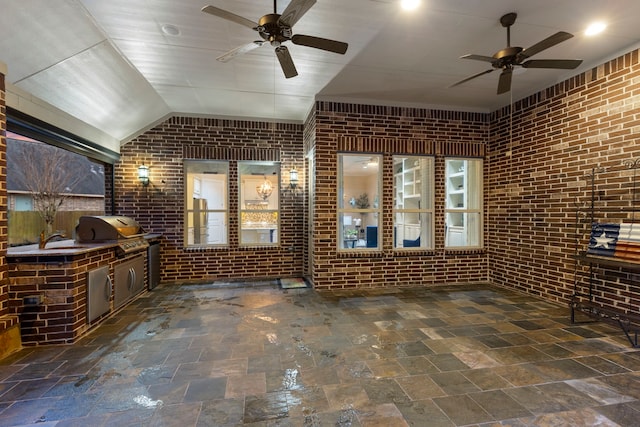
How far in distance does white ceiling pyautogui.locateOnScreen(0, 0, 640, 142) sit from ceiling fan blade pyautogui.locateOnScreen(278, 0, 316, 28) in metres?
0.54

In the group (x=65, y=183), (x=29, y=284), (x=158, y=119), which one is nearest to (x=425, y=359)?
(x=29, y=284)

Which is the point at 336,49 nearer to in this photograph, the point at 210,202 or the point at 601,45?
the point at 601,45

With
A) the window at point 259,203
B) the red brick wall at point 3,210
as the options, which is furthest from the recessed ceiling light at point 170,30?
the window at point 259,203

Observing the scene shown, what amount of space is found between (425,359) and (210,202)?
15.9 ft

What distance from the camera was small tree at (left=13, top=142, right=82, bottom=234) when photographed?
417 cm

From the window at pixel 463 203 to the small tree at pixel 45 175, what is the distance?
629 centimetres

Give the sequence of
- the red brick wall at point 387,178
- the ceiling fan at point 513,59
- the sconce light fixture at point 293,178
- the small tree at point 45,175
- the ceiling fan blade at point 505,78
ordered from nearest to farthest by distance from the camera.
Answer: the ceiling fan at point 513,59 < the ceiling fan blade at point 505,78 < the small tree at point 45,175 < the red brick wall at point 387,178 < the sconce light fixture at point 293,178

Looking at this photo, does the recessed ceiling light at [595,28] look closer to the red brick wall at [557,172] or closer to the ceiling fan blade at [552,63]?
the ceiling fan blade at [552,63]

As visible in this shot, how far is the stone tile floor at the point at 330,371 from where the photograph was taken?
1.97 meters

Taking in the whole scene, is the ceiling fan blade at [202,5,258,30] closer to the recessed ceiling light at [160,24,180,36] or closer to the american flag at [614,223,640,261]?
the recessed ceiling light at [160,24,180,36]

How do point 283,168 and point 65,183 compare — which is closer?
point 65,183

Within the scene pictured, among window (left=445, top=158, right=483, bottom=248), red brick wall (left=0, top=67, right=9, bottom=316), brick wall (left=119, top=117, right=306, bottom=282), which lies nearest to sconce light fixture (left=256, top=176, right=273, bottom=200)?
brick wall (left=119, top=117, right=306, bottom=282)

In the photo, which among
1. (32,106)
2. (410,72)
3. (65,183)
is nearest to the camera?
(32,106)

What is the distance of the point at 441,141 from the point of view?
5.44 metres
